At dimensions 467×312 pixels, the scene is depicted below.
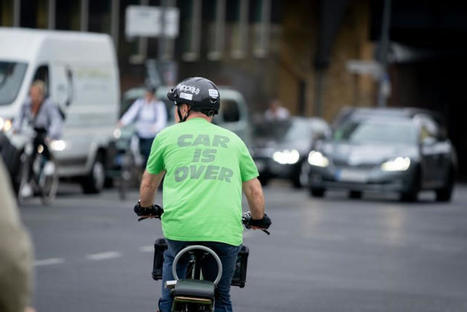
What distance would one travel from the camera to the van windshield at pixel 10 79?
2153cm

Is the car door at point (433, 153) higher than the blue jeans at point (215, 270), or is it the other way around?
the blue jeans at point (215, 270)

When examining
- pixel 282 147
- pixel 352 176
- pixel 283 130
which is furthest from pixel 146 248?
pixel 283 130

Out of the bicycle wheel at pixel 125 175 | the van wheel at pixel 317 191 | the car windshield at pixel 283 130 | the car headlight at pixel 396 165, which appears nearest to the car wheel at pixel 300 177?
the car windshield at pixel 283 130

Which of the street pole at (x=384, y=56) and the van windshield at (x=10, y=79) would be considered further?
the street pole at (x=384, y=56)

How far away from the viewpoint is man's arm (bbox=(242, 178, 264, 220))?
20.9 ft

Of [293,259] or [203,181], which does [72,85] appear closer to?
[293,259]

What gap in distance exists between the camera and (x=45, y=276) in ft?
39.3

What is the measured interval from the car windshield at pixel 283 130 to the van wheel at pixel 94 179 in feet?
27.8

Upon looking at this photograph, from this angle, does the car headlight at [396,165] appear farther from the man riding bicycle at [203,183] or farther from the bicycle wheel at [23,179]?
the man riding bicycle at [203,183]

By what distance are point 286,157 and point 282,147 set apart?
1.04ft

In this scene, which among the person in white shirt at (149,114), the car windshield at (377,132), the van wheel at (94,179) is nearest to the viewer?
the person in white shirt at (149,114)

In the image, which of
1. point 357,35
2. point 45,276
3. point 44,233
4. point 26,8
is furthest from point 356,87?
point 45,276

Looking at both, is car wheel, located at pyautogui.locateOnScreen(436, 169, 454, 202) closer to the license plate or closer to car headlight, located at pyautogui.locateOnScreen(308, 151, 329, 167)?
the license plate

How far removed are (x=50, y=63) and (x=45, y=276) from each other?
10.8m
